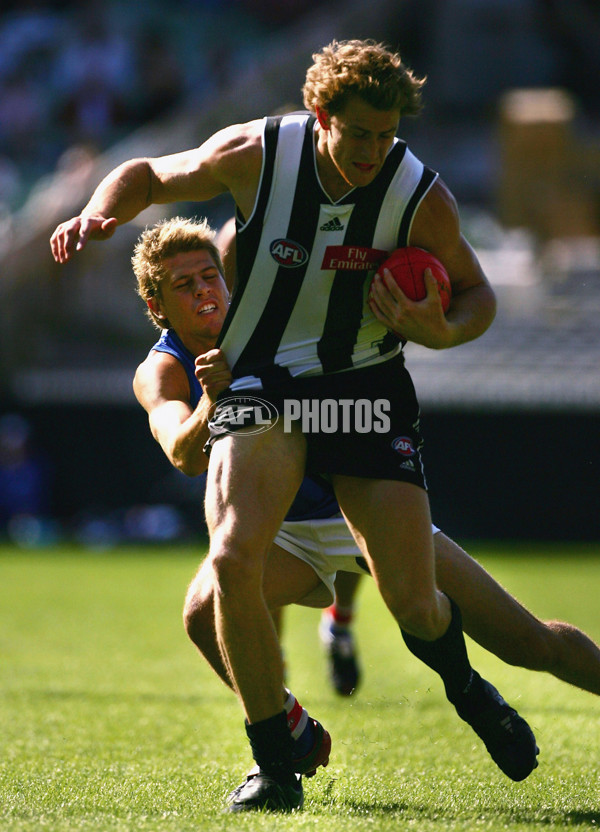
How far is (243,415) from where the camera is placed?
3900 mm

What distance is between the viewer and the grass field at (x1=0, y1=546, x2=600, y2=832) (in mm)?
3725

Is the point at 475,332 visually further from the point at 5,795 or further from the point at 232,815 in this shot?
the point at 5,795

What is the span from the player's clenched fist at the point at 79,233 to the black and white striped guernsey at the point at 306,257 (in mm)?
429

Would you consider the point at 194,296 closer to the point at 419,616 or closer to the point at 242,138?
the point at 242,138

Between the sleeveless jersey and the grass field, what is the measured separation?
938mm

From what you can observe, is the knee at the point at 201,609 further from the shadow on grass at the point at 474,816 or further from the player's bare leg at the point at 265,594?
the shadow on grass at the point at 474,816

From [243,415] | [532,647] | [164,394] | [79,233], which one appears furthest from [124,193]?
[532,647]

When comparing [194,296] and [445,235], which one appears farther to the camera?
[194,296]

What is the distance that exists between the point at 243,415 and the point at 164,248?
947 mm

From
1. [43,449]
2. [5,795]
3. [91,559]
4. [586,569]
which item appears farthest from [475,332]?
[43,449]

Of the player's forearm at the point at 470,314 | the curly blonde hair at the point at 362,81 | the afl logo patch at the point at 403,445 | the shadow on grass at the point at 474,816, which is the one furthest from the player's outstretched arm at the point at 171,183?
the shadow on grass at the point at 474,816

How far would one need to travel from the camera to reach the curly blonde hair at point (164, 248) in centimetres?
455

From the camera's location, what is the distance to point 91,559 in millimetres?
13820

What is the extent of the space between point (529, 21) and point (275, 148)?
17818 mm
